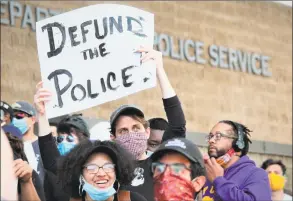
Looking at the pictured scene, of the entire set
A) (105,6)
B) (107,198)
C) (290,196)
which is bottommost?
(290,196)

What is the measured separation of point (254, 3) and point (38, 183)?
1309 centimetres

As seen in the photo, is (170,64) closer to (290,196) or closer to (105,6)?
(290,196)

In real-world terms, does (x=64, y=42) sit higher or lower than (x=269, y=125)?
higher

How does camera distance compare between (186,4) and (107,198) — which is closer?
(107,198)

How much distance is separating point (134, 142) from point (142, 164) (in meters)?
0.15

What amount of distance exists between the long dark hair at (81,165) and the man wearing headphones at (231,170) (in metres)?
0.68

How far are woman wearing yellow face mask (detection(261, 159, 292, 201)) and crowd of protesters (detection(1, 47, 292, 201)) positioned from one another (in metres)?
2.54

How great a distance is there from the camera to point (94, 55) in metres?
6.63

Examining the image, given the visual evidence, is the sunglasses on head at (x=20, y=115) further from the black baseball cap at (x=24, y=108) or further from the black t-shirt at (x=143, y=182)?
the black t-shirt at (x=143, y=182)

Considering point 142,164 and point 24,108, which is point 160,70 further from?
point 24,108

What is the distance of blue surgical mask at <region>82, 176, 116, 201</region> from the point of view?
211 inches

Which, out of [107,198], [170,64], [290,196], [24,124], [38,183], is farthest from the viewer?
[170,64]

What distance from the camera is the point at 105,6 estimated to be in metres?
6.62

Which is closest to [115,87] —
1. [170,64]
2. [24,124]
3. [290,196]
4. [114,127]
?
[114,127]
